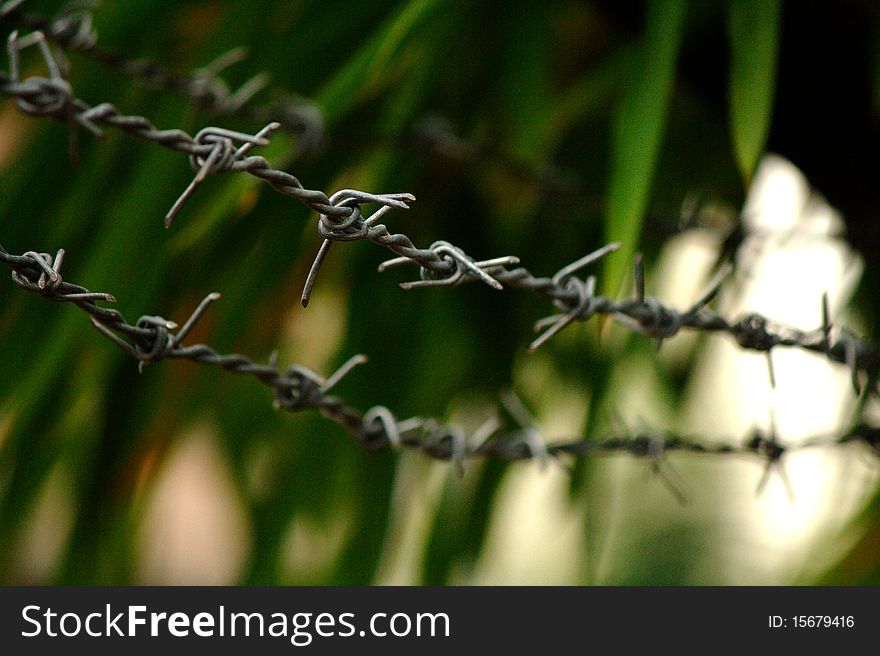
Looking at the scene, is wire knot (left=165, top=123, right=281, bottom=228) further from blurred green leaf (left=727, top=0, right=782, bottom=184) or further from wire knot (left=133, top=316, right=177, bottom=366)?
blurred green leaf (left=727, top=0, right=782, bottom=184)

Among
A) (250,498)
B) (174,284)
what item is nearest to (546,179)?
(174,284)

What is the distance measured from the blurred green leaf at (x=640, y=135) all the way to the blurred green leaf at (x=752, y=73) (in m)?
0.03

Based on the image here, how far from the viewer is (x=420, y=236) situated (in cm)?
68

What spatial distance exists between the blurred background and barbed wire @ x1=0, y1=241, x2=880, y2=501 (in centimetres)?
2

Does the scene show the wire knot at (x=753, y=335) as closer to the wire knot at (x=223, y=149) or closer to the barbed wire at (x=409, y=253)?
the barbed wire at (x=409, y=253)

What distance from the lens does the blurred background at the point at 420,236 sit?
43cm

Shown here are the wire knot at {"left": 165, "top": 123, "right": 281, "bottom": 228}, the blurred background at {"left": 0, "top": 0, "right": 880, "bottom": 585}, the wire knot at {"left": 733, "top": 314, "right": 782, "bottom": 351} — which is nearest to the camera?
the wire knot at {"left": 165, "top": 123, "right": 281, "bottom": 228}

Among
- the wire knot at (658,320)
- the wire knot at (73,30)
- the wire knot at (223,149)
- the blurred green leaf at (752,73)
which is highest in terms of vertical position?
the wire knot at (73,30)

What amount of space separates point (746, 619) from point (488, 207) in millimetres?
416

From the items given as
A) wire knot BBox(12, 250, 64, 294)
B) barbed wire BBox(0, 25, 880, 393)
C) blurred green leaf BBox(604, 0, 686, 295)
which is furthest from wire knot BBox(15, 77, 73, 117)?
blurred green leaf BBox(604, 0, 686, 295)

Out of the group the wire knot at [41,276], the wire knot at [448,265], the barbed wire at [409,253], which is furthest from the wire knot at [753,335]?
the wire knot at [41,276]

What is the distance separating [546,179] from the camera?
535mm

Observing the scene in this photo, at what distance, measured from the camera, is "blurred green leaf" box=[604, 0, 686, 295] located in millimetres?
333

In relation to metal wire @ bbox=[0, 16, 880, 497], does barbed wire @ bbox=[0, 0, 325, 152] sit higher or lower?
higher
